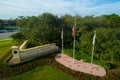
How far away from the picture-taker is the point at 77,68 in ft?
48.8

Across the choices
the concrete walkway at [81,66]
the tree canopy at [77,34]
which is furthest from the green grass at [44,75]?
the tree canopy at [77,34]

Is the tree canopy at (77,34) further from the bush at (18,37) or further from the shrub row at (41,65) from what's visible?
the shrub row at (41,65)

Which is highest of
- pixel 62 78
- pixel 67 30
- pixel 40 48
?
pixel 67 30

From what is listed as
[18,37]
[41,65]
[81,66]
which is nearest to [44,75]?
[41,65]

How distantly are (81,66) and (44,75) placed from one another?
12.1 ft

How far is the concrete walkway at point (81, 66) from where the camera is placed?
45.9ft

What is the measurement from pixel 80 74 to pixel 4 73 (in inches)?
256

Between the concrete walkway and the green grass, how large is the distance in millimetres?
1426

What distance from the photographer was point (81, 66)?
15328mm

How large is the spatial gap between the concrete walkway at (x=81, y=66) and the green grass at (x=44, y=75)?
1426mm

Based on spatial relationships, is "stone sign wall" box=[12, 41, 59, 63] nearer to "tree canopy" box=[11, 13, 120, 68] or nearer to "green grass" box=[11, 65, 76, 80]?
"tree canopy" box=[11, 13, 120, 68]

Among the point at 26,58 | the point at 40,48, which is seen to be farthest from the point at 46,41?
the point at 26,58

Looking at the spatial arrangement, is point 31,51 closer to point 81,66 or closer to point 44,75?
point 44,75

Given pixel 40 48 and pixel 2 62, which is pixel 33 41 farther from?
pixel 2 62
